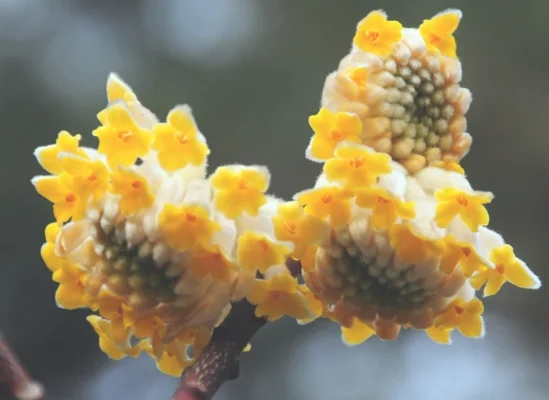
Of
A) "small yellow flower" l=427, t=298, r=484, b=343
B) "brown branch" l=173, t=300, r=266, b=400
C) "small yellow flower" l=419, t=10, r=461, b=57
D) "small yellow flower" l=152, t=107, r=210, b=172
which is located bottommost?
"small yellow flower" l=427, t=298, r=484, b=343

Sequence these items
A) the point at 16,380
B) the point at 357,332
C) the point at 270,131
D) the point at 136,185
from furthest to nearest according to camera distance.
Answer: the point at 270,131, the point at 357,332, the point at 136,185, the point at 16,380

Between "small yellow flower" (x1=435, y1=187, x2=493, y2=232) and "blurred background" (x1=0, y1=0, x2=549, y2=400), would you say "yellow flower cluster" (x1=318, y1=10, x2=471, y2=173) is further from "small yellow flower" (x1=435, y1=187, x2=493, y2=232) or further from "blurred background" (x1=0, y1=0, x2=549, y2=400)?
"blurred background" (x1=0, y1=0, x2=549, y2=400)

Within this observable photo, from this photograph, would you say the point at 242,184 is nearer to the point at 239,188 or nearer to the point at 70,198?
the point at 239,188

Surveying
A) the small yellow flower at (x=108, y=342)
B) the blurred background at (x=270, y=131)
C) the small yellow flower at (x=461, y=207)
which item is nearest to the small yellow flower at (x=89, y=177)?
the small yellow flower at (x=108, y=342)

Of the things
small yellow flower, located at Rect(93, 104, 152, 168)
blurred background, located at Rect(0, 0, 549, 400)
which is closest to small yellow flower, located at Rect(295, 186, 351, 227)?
small yellow flower, located at Rect(93, 104, 152, 168)

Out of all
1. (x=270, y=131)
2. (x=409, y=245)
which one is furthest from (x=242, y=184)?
(x=270, y=131)

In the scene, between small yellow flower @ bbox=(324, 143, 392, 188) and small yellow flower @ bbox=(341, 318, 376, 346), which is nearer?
small yellow flower @ bbox=(324, 143, 392, 188)

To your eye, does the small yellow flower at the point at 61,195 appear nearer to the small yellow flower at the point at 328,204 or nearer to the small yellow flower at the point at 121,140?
the small yellow flower at the point at 121,140
